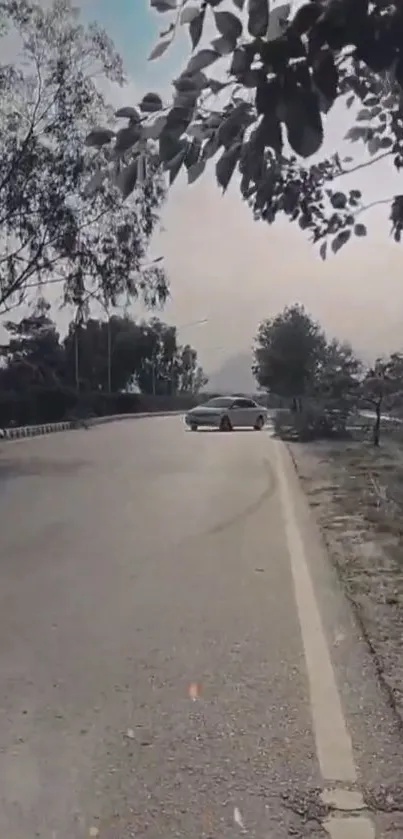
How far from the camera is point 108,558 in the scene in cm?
961

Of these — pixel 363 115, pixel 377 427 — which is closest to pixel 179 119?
pixel 363 115

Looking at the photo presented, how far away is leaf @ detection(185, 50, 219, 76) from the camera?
9.27ft

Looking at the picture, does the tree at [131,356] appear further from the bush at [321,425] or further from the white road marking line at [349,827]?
the white road marking line at [349,827]

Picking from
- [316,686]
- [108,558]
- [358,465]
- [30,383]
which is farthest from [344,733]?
[30,383]

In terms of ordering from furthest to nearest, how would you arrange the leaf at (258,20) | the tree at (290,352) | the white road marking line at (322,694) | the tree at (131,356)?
1. the tree at (131,356)
2. the tree at (290,352)
3. the white road marking line at (322,694)
4. the leaf at (258,20)

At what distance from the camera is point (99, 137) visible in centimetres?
319

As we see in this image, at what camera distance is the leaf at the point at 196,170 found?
3.11 meters

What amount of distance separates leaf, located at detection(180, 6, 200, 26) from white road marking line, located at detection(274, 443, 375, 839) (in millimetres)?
2789

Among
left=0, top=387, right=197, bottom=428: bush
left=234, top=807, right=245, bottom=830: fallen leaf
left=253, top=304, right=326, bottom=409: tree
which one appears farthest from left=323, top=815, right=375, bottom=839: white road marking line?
left=253, top=304, right=326, bottom=409: tree

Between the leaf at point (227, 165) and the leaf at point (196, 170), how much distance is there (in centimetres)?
5

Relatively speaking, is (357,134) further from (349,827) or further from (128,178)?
(349,827)

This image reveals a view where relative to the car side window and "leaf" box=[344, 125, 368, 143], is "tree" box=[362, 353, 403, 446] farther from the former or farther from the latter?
"leaf" box=[344, 125, 368, 143]

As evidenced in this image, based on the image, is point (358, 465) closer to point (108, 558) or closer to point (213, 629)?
point (108, 558)

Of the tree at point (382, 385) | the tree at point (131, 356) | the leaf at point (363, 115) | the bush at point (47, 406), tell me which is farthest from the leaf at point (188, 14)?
the tree at point (131, 356)
